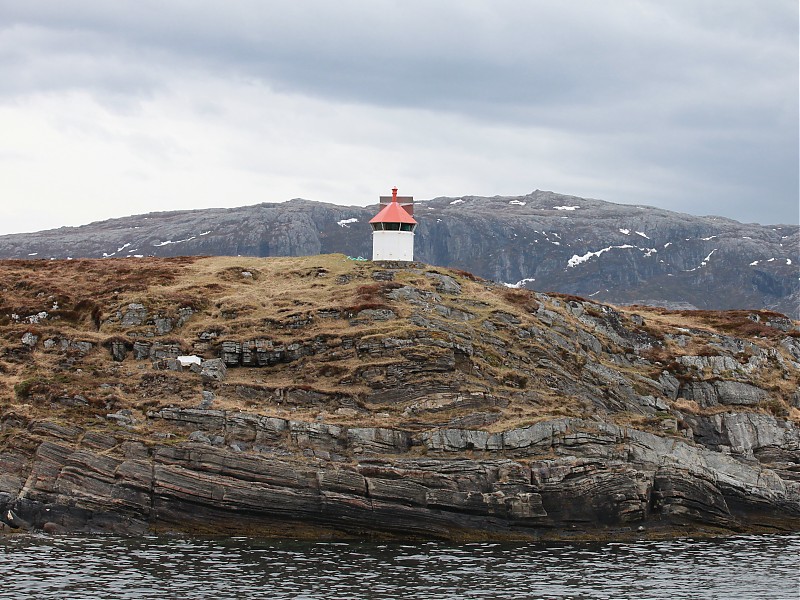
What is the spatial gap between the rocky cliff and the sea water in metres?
2.47

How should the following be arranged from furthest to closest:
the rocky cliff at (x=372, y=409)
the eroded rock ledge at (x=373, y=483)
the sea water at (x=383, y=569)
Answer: the rocky cliff at (x=372, y=409) → the eroded rock ledge at (x=373, y=483) → the sea water at (x=383, y=569)

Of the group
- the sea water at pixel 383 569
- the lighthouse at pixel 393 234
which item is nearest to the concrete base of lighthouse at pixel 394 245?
the lighthouse at pixel 393 234

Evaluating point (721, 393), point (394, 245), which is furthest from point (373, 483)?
point (394, 245)

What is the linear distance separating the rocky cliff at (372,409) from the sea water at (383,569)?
97.3 inches

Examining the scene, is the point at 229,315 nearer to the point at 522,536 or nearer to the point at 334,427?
the point at 334,427

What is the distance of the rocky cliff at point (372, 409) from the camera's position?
58438 millimetres

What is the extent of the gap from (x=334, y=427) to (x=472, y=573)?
16508mm

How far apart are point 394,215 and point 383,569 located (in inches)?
1752

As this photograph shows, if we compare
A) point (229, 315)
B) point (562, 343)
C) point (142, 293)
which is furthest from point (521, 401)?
point (142, 293)

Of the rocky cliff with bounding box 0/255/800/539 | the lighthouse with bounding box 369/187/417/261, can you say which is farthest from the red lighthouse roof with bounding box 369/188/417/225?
the rocky cliff with bounding box 0/255/800/539

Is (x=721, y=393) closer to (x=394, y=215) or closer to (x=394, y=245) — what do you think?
(x=394, y=245)

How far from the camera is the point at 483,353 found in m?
73.1

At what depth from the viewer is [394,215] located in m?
89.8

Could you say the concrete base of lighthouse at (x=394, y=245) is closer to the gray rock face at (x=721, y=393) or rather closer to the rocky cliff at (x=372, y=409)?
the rocky cliff at (x=372, y=409)
